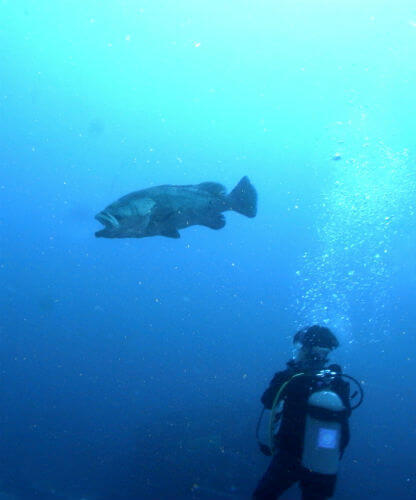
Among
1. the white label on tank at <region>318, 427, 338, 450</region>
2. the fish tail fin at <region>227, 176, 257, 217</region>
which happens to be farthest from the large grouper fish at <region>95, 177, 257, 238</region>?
the white label on tank at <region>318, 427, 338, 450</region>

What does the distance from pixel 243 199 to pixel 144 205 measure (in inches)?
70.7

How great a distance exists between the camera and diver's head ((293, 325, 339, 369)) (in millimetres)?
4496

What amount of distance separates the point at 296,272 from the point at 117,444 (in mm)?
88827

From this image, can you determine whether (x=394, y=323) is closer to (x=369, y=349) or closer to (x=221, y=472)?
(x=369, y=349)

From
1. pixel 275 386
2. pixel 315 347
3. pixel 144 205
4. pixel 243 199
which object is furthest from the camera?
pixel 243 199

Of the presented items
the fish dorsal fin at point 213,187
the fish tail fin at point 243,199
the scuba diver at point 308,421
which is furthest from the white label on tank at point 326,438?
the fish dorsal fin at point 213,187

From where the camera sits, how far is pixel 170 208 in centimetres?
531

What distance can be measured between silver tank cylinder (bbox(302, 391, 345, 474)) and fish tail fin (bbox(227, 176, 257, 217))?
9.71 feet

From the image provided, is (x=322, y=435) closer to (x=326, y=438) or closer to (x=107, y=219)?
(x=326, y=438)

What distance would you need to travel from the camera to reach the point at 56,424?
18.2m

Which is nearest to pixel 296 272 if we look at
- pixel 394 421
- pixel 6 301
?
pixel 6 301

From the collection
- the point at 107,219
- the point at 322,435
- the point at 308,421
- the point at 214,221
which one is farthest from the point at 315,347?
the point at 107,219

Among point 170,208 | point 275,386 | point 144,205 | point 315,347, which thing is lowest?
point 275,386

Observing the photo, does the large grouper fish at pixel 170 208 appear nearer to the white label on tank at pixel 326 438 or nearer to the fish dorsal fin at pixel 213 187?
the fish dorsal fin at pixel 213 187
